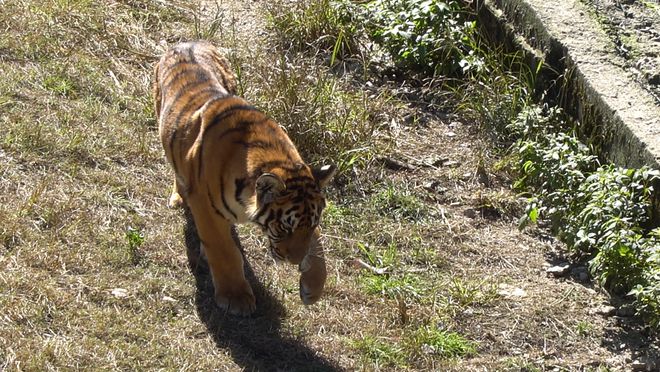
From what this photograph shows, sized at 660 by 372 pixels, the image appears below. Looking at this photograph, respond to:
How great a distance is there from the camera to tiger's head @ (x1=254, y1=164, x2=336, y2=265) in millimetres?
5176

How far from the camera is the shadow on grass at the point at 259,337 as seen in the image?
17.5ft

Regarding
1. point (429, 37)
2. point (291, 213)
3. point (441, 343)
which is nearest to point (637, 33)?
point (429, 37)

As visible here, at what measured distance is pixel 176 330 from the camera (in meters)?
5.42

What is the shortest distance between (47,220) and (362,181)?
1969mm

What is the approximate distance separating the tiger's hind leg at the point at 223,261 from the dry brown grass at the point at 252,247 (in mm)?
76

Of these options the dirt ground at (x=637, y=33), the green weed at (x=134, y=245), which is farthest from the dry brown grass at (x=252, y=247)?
the dirt ground at (x=637, y=33)

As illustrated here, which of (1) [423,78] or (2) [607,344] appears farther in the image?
(1) [423,78]

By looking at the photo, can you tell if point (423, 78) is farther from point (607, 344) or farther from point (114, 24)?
point (607, 344)

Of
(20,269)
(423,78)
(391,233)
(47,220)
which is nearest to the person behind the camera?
(20,269)

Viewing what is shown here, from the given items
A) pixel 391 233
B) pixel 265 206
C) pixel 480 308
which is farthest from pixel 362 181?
pixel 265 206

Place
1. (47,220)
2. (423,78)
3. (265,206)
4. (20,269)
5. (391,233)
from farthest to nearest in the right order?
1. (423,78)
2. (391,233)
3. (47,220)
4. (20,269)
5. (265,206)

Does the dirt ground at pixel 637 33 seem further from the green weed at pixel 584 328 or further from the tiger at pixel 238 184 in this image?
the tiger at pixel 238 184

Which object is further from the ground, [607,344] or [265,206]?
[265,206]

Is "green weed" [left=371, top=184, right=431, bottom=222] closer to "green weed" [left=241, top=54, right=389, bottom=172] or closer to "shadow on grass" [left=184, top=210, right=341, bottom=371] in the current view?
"green weed" [left=241, top=54, right=389, bottom=172]
